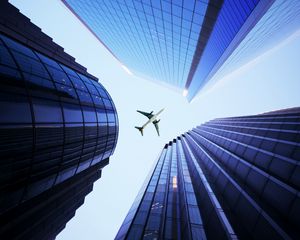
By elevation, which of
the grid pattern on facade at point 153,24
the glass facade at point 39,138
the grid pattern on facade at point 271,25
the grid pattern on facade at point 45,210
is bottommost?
the grid pattern on facade at point 45,210

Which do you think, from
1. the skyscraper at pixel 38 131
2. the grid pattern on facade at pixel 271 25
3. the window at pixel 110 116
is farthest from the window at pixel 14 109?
the grid pattern on facade at pixel 271 25

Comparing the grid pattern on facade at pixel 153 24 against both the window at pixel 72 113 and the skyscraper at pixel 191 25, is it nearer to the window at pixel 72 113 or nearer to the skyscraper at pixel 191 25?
the skyscraper at pixel 191 25

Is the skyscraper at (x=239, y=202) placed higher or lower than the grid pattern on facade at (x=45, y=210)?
higher

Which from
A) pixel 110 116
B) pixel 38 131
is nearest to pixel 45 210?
pixel 38 131

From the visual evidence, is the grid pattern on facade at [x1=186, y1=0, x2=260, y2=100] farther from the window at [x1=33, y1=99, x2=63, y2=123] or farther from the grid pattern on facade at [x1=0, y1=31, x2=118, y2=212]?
the window at [x1=33, y1=99, x2=63, y2=123]

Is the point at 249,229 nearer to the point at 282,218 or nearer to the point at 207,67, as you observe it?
the point at 282,218

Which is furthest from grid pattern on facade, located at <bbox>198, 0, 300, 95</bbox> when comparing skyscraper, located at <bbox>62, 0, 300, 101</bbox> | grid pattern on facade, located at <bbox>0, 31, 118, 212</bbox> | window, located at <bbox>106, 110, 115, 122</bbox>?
grid pattern on facade, located at <bbox>0, 31, 118, 212</bbox>

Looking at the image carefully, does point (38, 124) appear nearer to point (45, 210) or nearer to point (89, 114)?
point (89, 114)

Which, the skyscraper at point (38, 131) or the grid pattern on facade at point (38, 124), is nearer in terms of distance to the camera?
the grid pattern on facade at point (38, 124)
